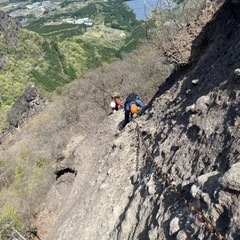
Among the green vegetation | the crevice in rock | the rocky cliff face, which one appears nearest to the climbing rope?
the rocky cliff face

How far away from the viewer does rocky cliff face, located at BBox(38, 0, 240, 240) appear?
4.98 metres

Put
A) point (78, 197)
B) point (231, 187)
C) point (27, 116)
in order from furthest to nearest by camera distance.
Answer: point (27, 116) → point (78, 197) → point (231, 187)

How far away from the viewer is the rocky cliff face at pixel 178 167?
A: 4984 millimetres

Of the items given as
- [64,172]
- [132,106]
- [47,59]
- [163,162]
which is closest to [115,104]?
[132,106]

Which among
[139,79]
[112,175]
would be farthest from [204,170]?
[139,79]

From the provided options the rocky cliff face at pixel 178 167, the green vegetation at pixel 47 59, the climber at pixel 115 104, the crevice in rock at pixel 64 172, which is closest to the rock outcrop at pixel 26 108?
the green vegetation at pixel 47 59

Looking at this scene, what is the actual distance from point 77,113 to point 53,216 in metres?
15.8

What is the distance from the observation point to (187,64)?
10.1 metres

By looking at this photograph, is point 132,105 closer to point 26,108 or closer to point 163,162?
point 163,162

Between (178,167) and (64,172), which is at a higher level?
(178,167)

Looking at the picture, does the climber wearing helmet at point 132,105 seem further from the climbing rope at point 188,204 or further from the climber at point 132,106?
the climbing rope at point 188,204

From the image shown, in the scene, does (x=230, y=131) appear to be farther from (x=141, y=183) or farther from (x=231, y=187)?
(x=141, y=183)

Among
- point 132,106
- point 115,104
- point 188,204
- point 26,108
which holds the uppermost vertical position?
point 188,204

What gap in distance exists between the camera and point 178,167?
6852 millimetres
